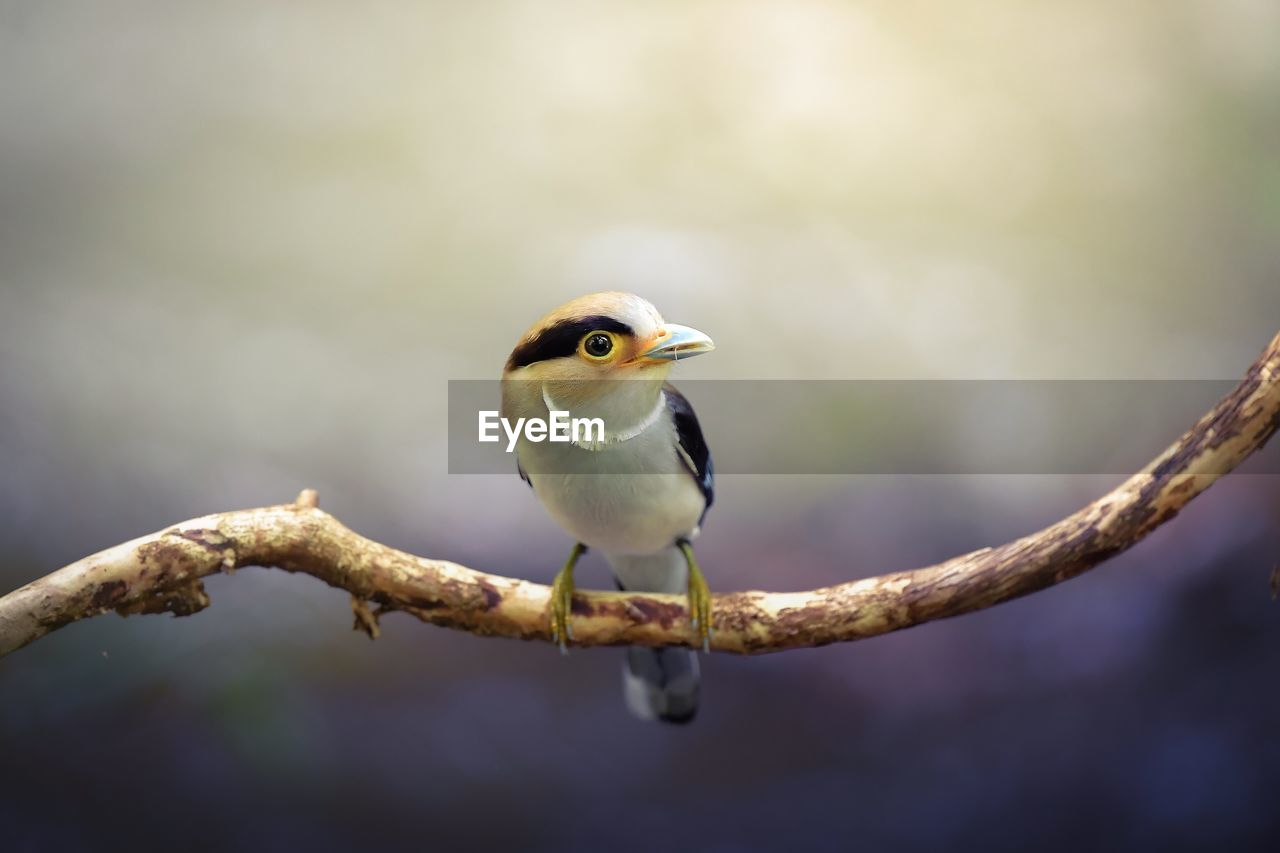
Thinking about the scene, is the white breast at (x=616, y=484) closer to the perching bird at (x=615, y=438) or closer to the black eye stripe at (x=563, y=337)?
the perching bird at (x=615, y=438)

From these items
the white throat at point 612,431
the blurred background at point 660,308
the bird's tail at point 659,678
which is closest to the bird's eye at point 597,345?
the white throat at point 612,431

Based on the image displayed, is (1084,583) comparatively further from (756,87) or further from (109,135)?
(109,135)

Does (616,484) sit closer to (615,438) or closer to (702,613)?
(615,438)

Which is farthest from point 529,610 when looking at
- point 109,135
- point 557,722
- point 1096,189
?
point 1096,189

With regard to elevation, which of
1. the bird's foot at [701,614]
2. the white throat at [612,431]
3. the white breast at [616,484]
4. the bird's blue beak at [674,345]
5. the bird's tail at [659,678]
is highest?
the bird's blue beak at [674,345]

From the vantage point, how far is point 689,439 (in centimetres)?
223

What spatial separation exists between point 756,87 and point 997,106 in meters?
0.73

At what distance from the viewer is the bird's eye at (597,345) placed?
6.63ft

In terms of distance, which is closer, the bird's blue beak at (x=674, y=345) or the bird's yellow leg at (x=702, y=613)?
the bird's blue beak at (x=674, y=345)

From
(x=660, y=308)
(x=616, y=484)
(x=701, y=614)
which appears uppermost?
(x=660, y=308)

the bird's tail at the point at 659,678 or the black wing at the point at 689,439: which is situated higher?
the black wing at the point at 689,439

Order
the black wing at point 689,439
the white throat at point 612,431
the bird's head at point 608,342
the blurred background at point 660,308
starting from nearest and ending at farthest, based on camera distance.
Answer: the bird's head at point 608,342 → the white throat at point 612,431 → the black wing at point 689,439 → the blurred background at point 660,308

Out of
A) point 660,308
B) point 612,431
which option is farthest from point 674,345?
point 660,308

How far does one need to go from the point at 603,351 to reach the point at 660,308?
775 millimetres
